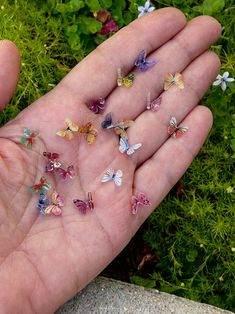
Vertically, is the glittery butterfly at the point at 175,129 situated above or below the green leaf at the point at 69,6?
below

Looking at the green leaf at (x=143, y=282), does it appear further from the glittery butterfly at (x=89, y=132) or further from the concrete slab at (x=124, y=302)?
the glittery butterfly at (x=89, y=132)

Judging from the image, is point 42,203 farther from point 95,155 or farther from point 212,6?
point 212,6

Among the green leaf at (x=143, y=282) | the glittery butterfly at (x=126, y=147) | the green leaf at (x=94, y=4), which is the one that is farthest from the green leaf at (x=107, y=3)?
the green leaf at (x=143, y=282)

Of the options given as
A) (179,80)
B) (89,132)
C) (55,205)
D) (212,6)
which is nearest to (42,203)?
(55,205)

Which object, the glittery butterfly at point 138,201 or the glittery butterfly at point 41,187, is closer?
the glittery butterfly at point 41,187

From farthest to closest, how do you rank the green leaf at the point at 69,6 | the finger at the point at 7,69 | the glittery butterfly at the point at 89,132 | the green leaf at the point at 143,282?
the green leaf at the point at 69,6 < the green leaf at the point at 143,282 < the glittery butterfly at the point at 89,132 < the finger at the point at 7,69

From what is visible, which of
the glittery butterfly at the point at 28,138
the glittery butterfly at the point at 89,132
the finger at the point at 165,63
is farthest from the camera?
the finger at the point at 165,63

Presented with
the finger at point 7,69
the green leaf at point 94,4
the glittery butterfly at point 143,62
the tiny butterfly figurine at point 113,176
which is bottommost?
the tiny butterfly figurine at point 113,176
